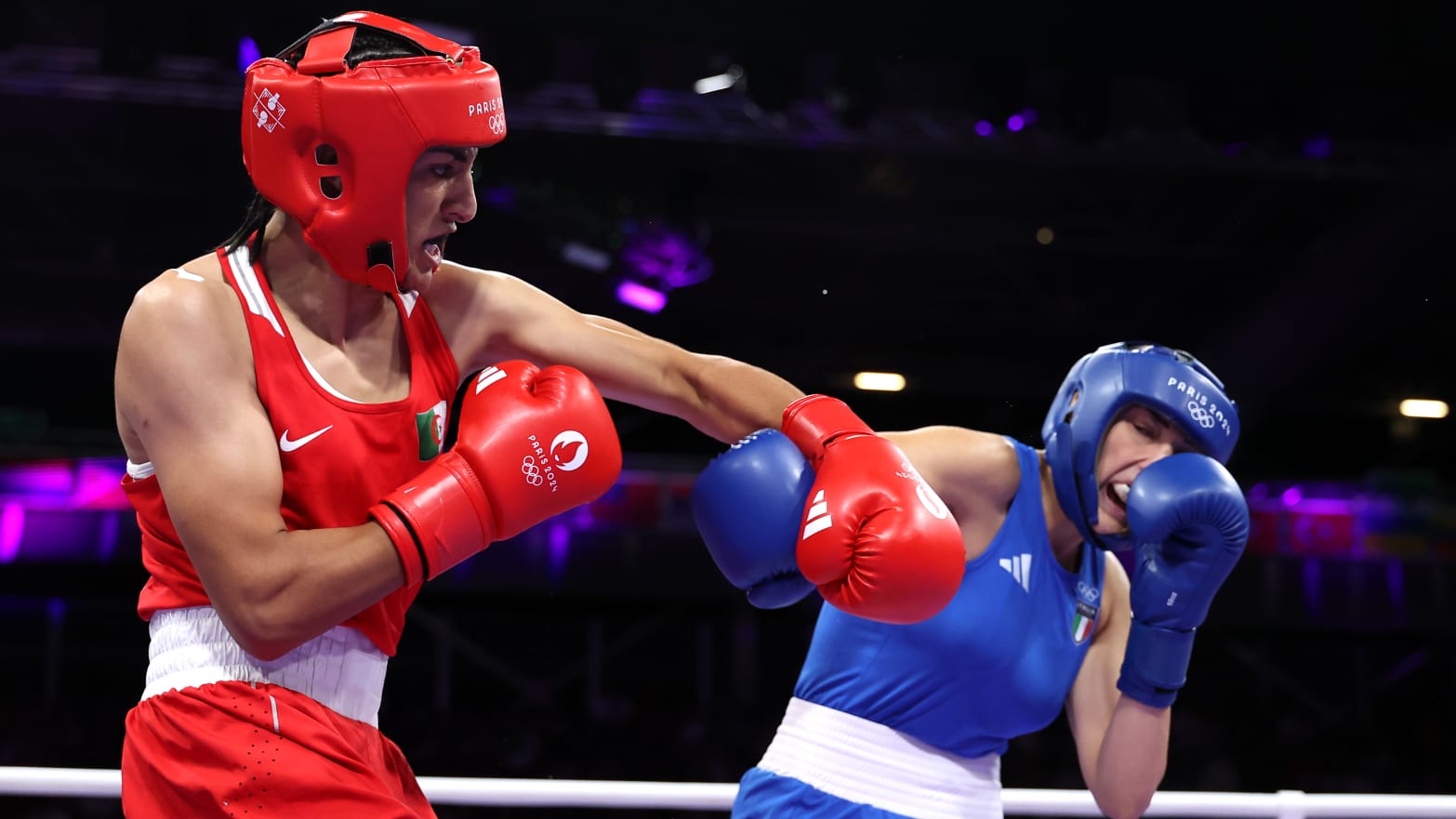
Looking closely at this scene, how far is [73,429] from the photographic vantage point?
8906 mm

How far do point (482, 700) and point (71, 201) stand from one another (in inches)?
157

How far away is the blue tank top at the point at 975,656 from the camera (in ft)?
7.11

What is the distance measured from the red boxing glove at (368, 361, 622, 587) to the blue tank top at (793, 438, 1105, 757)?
0.74 metres

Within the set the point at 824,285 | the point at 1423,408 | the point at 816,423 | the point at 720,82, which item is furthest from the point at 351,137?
the point at 1423,408

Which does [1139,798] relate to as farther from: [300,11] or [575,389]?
[300,11]

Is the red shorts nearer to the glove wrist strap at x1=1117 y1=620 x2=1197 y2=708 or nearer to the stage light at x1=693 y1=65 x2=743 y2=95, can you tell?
the glove wrist strap at x1=1117 y1=620 x2=1197 y2=708

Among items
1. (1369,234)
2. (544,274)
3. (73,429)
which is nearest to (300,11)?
(544,274)

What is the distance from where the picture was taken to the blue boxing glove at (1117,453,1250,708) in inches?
85.9

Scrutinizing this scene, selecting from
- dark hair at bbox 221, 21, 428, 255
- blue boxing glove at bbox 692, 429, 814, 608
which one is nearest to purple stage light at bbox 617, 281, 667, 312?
blue boxing glove at bbox 692, 429, 814, 608

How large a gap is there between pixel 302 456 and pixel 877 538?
0.70 meters

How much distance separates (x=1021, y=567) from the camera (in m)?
2.27

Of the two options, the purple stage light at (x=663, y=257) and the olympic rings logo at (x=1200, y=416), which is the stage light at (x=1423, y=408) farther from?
the olympic rings logo at (x=1200, y=416)

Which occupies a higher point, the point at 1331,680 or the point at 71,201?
the point at 71,201

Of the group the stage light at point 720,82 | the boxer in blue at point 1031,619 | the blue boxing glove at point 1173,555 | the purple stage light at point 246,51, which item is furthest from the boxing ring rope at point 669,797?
the stage light at point 720,82
